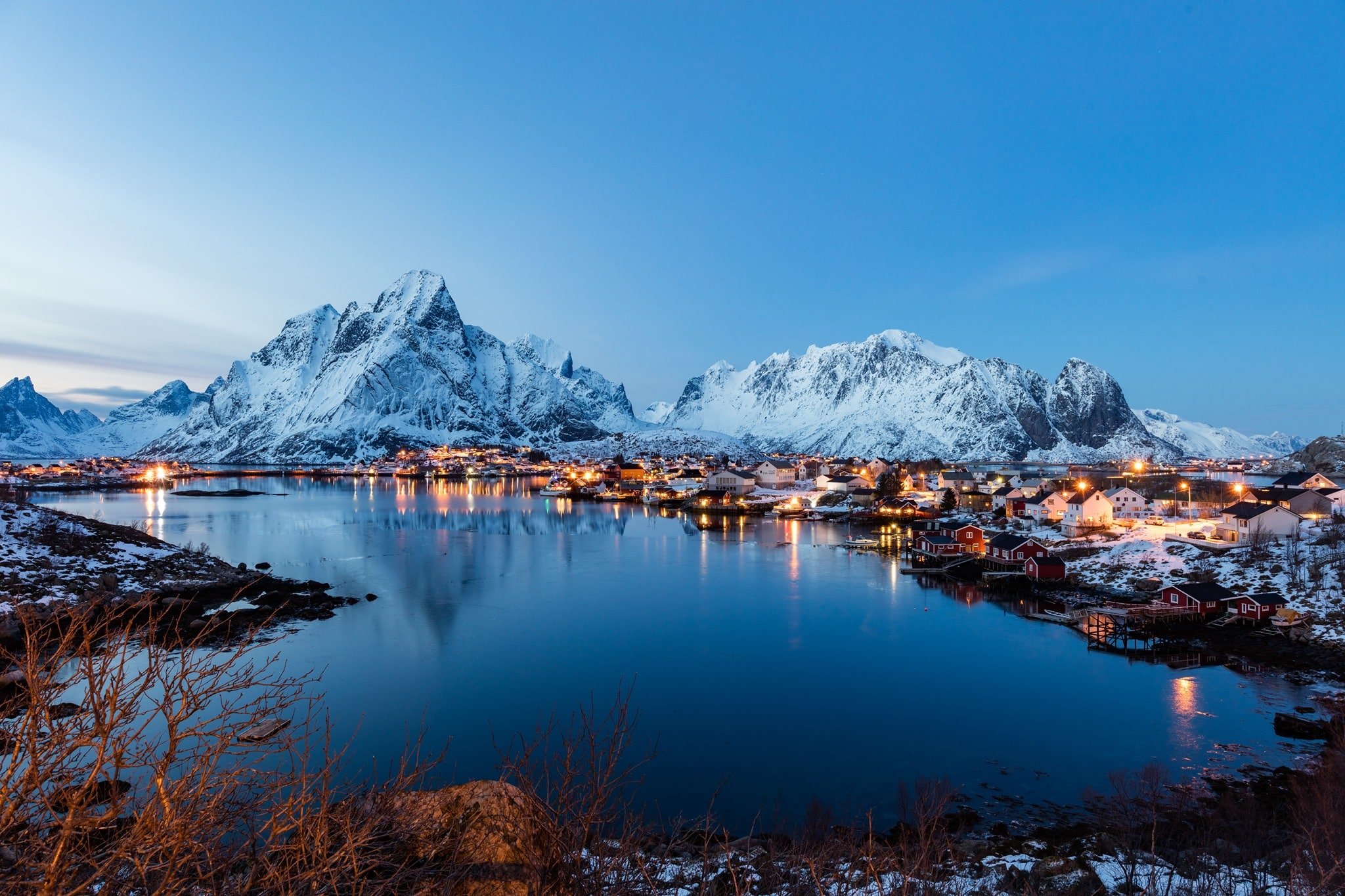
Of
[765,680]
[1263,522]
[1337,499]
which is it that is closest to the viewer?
[765,680]

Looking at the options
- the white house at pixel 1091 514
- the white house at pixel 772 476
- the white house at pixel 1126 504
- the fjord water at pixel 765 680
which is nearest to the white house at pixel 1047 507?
the white house at pixel 1091 514

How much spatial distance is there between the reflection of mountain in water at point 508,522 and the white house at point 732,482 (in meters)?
14.0

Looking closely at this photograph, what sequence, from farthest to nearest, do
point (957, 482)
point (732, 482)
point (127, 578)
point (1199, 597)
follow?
point (732, 482) → point (957, 482) → point (127, 578) → point (1199, 597)

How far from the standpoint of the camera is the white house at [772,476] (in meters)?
65.7

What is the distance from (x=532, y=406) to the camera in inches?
6437

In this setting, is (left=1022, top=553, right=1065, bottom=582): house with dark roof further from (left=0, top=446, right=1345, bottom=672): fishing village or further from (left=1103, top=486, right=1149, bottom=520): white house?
(left=1103, top=486, right=1149, bottom=520): white house

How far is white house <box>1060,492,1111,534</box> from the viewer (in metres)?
31.4

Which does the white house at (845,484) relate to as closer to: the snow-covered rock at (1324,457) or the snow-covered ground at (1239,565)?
the snow-covered ground at (1239,565)

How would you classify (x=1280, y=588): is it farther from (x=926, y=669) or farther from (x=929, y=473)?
(x=929, y=473)

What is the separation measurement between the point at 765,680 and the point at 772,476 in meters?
53.3

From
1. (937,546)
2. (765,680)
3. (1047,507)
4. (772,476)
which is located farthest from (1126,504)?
(772,476)

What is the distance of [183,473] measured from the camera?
307 feet

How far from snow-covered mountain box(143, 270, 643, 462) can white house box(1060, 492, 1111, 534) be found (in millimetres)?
114636

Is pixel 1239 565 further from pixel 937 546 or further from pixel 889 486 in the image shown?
pixel 889 486
